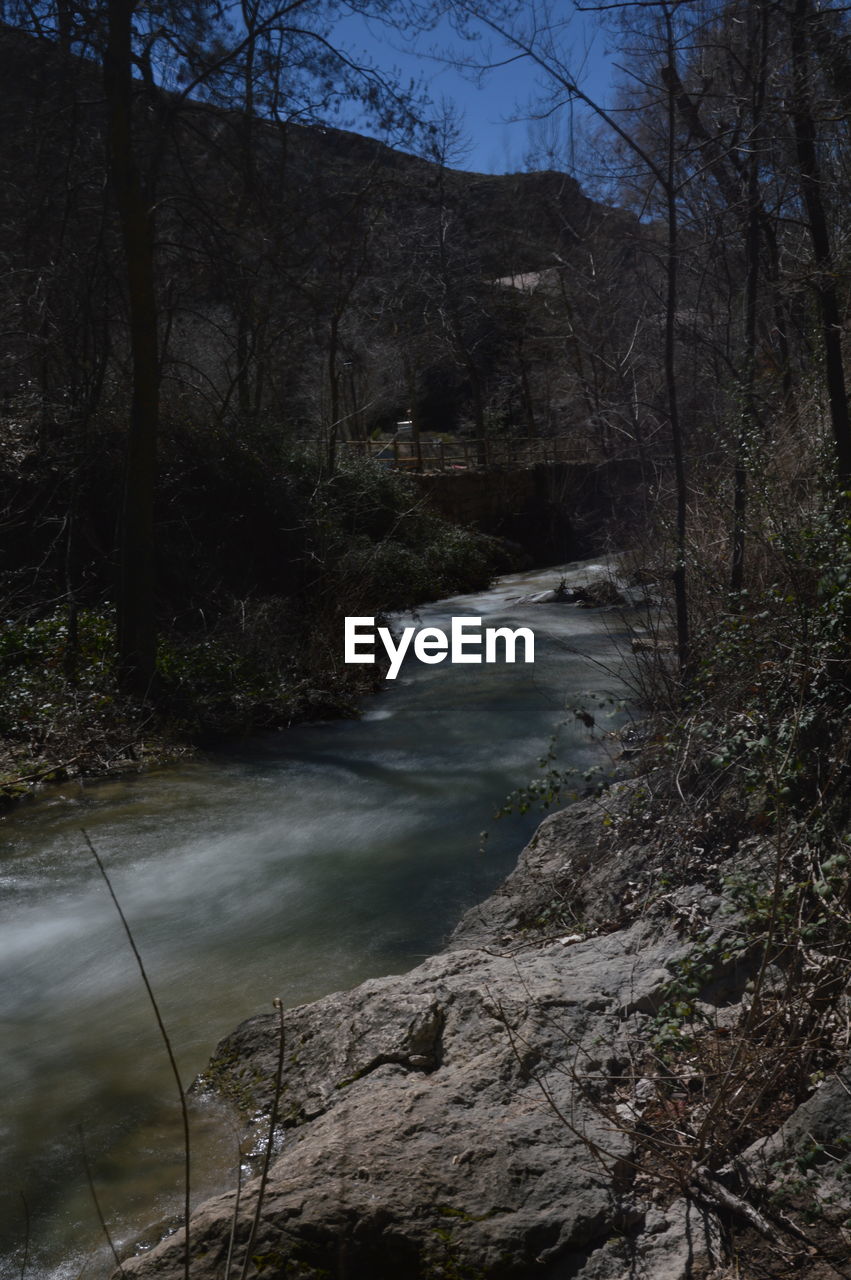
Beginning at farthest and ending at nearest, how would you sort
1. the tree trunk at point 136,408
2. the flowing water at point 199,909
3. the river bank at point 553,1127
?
the tree trunk at point 136,408
the flowing water at point 199,909
the river bank at point 553,1127

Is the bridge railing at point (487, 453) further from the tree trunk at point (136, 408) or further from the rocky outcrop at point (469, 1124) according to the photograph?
the rocky outcrop at point (469, 1124)

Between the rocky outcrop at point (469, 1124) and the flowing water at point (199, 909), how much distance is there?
527mm

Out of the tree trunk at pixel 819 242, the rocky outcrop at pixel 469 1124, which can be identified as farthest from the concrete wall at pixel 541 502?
the rocky outcrop at pixel 469 1124

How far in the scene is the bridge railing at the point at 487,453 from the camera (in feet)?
102

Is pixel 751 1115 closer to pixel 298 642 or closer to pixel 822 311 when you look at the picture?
pixel 822 311

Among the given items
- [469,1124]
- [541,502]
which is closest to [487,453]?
[541,502]

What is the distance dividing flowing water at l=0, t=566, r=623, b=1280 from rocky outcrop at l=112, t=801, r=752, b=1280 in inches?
20.7

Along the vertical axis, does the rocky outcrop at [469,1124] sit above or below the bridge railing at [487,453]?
below

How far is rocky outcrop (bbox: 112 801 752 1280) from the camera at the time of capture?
10.8 feet

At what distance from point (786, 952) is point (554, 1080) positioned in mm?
970

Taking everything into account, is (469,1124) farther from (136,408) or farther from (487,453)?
(487,453)

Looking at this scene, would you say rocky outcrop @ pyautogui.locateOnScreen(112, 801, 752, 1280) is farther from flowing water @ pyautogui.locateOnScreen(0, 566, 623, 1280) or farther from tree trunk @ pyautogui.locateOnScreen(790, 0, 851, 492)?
tree trunk @ pyautogui.locateOnScreen(790, 0, 851, 492)

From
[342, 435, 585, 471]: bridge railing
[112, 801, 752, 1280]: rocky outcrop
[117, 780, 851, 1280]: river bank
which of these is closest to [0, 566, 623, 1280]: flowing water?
[112, 801, 752, 1280]: rocky outcrop

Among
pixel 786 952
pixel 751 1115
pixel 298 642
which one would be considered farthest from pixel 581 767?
pixel 751 1115
